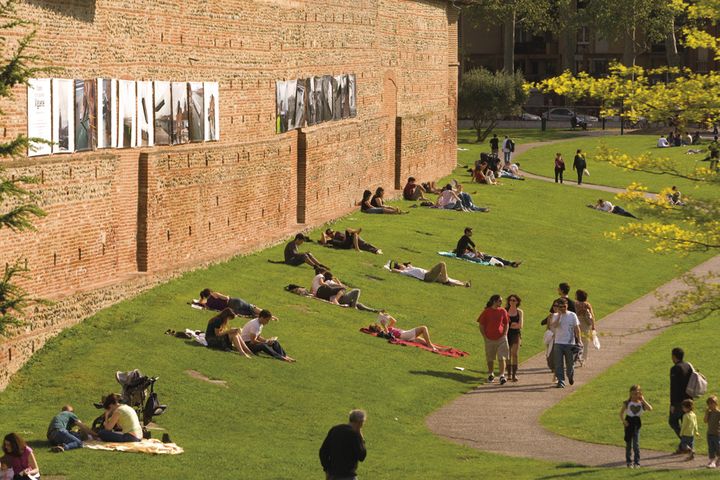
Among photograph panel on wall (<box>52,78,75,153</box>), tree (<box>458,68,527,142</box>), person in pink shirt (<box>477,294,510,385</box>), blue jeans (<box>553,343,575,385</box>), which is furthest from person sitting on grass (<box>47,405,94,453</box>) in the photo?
tree (<box>458,68,527,142</box>)

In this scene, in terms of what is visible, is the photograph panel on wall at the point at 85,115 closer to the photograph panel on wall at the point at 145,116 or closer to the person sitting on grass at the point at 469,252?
the photograph panel on wall at the point at 145,116

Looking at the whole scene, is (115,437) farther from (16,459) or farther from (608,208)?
(608,208)

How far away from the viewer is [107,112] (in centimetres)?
2861

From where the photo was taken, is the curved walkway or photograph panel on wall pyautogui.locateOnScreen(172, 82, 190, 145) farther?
photograph panel on wall pyautogui.locateOnScreen(172, 82, 190, 145)

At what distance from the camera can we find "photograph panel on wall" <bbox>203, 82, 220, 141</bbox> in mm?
34281

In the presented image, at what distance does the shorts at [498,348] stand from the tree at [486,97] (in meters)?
57.0

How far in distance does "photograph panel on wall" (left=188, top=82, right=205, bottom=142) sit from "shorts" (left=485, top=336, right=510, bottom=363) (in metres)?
8.89

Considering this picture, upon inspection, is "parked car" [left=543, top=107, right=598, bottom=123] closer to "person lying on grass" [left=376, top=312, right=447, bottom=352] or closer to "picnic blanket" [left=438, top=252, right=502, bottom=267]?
"picnic blanket" [left=438, top=252, right=502, bottom=267]

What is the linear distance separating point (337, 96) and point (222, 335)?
806 inches

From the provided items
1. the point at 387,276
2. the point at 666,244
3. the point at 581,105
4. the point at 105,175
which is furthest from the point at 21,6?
the point at 581,105

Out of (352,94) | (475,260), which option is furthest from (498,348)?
(352,94)

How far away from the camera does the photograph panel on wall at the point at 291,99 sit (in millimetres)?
40656

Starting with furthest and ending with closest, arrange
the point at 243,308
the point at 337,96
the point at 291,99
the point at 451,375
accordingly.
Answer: the point at 337,96 → the point at 291,99 → the point at 243,308 → the point at 451,375

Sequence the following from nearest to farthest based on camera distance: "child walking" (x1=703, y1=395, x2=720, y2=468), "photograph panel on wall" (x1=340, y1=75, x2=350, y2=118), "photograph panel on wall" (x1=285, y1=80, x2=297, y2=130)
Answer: "child walking" (x1=703, y1=395, x2=720, y2=468) < "photograph panel on wall" (x1=285, y1=80, x2=297, y2=130) < "photograph panel on wall" (x1=340, y1=75, x2=350, y2=118)
